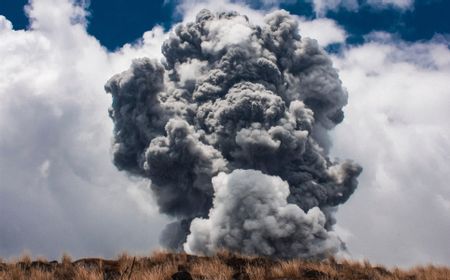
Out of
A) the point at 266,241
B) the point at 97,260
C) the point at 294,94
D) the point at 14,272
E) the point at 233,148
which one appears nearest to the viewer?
the point at 14,272

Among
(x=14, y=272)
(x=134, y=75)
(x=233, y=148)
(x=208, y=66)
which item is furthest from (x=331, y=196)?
(x=14, y=272)

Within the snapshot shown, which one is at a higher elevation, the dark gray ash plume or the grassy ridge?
the dark gray ash plume

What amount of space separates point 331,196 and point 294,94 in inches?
506

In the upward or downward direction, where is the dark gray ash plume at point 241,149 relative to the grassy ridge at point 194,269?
upward

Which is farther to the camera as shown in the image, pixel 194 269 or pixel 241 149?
pixel 241 149

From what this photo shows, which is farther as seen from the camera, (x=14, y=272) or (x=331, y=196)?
(x=331, y=196)

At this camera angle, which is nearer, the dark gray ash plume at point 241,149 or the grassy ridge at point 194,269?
the grassy ridge at point 194,269

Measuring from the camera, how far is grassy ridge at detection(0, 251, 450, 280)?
32.5 ft

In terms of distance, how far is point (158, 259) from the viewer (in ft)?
41.5

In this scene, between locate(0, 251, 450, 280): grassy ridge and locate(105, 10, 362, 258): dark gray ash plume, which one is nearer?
locate(0, 251, 450, 280): grassy ridge

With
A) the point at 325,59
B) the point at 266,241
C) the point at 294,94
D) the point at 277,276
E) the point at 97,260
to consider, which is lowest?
the point at 277,276

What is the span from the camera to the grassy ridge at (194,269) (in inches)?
390

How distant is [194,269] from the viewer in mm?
10844

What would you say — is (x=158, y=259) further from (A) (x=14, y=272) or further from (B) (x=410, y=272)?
(B) (x=410, y=272)
